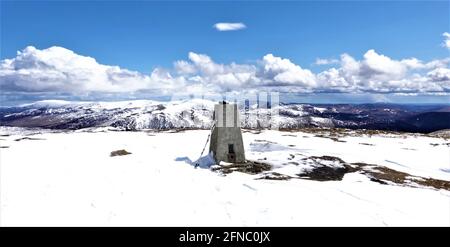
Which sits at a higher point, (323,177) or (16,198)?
(16,198)

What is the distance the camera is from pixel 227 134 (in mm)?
32750

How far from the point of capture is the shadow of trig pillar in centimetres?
3241

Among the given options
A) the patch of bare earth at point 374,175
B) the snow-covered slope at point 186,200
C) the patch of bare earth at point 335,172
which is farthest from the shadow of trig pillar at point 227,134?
the patch of bare earth at point 374,175

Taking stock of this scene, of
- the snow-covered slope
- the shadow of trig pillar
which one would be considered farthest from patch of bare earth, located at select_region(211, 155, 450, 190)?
the shadow of trig pillar

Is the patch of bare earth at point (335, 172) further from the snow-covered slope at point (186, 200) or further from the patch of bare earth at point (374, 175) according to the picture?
the snow-covered slope at point (186, 200)

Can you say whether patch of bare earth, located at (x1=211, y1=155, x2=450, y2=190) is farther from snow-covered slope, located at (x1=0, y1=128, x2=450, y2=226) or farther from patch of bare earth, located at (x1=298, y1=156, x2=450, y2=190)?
snow-covered slope, located at (x1=0, y1=128, x2=450, y2=226)

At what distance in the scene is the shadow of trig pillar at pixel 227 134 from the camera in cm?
3241

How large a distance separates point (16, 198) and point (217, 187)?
10698 millimetres

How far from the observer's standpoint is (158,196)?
18.5 metres

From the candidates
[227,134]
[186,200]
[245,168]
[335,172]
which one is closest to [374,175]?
[335,172]

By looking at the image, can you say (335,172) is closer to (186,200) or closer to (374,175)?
(374,175)
